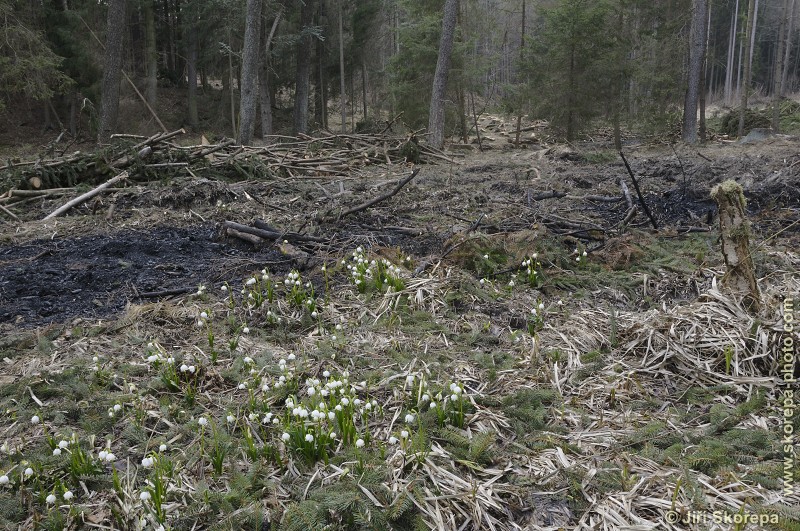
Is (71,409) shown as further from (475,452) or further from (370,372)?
(475,452)

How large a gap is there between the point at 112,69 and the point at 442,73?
10042mm

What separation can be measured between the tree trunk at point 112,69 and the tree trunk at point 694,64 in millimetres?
18008

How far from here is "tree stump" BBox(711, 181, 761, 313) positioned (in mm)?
4238

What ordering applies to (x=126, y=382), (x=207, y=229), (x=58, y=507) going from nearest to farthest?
1. (x=58, y=507)
2. (x=126, y=382)
3. (x=207, y=229)

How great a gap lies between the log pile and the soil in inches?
31.3

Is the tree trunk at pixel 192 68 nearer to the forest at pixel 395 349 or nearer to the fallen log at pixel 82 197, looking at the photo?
the forest at pixel 395 349

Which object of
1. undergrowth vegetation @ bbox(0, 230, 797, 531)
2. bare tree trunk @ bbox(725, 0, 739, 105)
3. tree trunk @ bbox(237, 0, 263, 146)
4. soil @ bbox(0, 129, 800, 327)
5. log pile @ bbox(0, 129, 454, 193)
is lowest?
undergrowth vegetation @ bbox(0, 230, 797, 531)

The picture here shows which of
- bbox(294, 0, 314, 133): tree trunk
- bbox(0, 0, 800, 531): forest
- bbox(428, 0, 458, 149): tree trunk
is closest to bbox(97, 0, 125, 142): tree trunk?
bbox(0, 0, 800, 531): forest

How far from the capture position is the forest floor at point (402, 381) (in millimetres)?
2670

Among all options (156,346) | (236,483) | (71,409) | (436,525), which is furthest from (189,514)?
(156,346)

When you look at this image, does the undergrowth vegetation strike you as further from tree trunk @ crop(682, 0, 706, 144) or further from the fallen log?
tree trunk @ crop(682, 0, 706, 144)

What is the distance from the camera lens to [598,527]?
98.5 inches

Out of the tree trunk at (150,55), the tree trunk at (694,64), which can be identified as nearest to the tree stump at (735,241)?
the tree trunk at (694,64)

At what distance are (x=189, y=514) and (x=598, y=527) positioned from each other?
1.88 m
